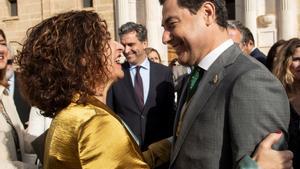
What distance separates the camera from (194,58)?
225 centimetres

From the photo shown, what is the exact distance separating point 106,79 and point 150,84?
2.52m

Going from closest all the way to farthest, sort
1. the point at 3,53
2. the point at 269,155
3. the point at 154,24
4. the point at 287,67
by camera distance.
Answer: the point at 269,155 → the point at 287,67 → the point at 3,53 → the point at 154,24

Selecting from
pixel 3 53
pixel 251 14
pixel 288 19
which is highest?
pixel 251 14

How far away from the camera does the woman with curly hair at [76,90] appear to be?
2.07 metres

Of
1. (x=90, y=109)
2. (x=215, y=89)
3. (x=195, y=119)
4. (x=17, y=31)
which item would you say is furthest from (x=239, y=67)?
(x=17, y=31)

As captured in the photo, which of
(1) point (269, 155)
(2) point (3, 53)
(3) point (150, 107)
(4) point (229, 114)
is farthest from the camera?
(3) point (150, 107)

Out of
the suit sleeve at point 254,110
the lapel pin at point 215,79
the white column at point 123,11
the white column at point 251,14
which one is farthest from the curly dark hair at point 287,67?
the white column at point 123,11

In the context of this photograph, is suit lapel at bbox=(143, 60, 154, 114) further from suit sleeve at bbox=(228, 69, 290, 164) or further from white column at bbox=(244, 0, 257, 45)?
white column at bbox=(244, 0, 257, 45)

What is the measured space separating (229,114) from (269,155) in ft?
0.78

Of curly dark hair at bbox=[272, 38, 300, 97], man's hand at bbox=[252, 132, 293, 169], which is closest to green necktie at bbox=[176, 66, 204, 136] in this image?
man's hand at bbox=[252, 132, 293, 169]

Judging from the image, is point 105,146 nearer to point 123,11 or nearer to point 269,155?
point 269,155

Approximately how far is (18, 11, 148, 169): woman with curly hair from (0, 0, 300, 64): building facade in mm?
11669

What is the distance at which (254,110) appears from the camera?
1884mm

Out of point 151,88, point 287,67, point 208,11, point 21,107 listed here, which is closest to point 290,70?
point 287,67
